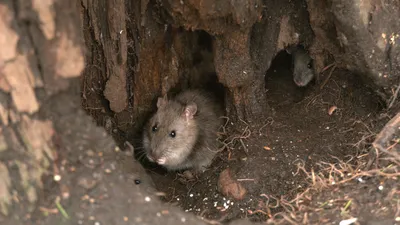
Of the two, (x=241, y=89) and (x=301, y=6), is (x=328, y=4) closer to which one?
(x=301, y=6)

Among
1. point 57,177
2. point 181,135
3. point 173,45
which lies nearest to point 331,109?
point 181,135

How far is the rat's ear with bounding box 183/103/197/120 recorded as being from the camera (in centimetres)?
504

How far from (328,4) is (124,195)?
87.1 inches

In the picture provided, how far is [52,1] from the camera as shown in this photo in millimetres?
2492

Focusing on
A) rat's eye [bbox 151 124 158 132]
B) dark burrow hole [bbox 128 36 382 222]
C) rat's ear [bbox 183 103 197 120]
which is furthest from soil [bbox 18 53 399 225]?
rat's ear [bbox 183 103 197 120]

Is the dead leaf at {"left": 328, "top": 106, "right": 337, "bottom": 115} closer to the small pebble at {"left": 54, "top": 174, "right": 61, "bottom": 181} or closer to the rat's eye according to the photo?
the rat's eye

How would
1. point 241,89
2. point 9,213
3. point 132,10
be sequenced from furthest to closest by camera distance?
point 241,89, point 132,10, point 9,213

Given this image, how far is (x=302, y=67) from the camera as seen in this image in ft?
16.9

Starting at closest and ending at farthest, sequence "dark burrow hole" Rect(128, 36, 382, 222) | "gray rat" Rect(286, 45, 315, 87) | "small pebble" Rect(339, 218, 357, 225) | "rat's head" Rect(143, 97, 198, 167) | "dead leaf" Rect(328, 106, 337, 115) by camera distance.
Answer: "small pebble" Rect(339, 218, 357, 225)
"dark burrow hole" Rect(128, 36, 382, 222)
"dead leaf" Rect(328, 106, 337, 115)
"rat's head" Rect(143, 97, 198, 167)
"gray rat" Rect(286, 45, 315, 87)

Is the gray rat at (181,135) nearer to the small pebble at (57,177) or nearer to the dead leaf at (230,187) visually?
the dead leaf at (230,187)

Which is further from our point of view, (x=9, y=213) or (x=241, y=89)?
(x=241, y=89)

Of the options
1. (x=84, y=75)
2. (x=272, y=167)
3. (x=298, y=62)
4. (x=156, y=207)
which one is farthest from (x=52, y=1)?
(x=298, y=62)

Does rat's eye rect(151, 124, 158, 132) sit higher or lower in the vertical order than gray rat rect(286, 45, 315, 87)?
lower

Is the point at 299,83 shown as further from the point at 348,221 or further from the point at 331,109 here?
the point at 348,221
